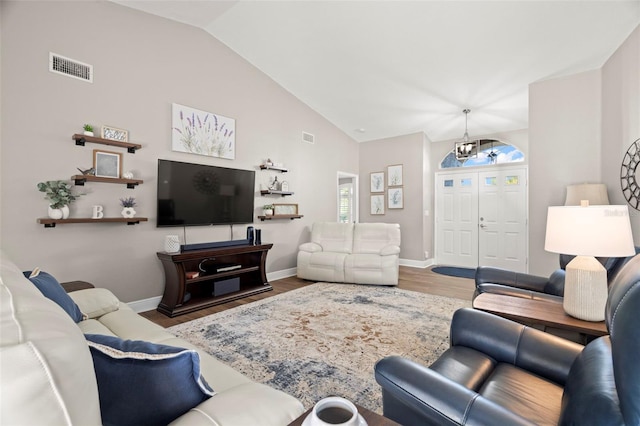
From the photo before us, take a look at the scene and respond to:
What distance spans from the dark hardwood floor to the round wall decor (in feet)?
6.34

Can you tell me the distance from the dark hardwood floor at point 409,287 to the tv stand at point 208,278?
0.32 feet

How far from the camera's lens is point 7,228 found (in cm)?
258

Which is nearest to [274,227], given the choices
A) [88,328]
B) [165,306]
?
[165,306]

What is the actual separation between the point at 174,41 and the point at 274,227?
2.90 meters

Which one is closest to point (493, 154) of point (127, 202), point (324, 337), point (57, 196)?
point (324, 337)

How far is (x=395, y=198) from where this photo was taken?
6.37m

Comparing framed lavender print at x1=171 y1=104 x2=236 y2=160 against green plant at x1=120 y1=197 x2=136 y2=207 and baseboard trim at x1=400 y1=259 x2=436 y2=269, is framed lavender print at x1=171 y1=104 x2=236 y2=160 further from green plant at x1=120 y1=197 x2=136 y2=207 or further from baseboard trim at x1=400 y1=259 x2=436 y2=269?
baseboard trim at x1=400 y1=259 x2=436 y2=269

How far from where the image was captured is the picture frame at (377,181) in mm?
6570

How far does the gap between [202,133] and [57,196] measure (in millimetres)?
1734

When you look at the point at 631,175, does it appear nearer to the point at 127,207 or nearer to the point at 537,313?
the point at 537,313

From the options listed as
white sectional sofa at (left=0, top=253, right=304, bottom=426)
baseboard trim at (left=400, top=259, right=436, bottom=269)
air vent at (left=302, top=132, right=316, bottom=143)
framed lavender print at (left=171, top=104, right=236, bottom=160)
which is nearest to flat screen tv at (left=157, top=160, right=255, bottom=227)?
framed lavender print at (left=171, top=104, right=236, bottom=160)

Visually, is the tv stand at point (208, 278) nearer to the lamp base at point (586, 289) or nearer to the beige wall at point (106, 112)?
the beige wall at point (106, 112)

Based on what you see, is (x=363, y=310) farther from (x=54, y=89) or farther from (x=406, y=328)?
(x=54, y=89)

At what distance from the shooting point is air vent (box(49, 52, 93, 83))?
9.18ft
